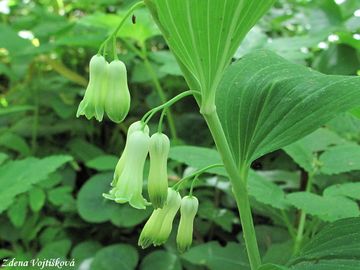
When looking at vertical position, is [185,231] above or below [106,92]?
below

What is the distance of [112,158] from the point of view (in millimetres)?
2225

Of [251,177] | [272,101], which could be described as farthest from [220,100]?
[251,177]

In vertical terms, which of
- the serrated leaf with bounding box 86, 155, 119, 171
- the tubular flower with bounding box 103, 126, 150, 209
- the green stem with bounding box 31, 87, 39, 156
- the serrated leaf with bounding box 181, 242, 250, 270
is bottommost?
the green stem with bounding box 31, 87, 39, 156

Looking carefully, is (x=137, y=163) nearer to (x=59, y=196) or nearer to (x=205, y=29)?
(x=205, y=29)

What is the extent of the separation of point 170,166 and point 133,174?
117 cm

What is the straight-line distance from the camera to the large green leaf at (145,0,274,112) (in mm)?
869

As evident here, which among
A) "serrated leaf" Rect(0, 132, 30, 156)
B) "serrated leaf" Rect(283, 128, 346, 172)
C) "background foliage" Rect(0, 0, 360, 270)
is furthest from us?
"serrated leaf" Rect(0, 132, 30, 156)

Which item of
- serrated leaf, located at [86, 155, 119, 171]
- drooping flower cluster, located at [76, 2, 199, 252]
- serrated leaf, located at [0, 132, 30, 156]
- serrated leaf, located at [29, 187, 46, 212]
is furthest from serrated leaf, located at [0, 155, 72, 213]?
serrated leaf, located at [0, 132, 30, 156]

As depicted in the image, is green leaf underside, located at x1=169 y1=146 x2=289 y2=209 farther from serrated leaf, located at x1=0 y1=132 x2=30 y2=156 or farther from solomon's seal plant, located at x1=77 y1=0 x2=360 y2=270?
serrated leaf, located at x1=0 y1=132 x2=30 y2=156

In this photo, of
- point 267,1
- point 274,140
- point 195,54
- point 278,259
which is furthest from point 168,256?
point 267,1

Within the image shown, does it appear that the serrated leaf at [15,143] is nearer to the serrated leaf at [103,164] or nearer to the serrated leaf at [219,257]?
the serrated leaf at [103,164]

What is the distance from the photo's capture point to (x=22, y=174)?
170 cm

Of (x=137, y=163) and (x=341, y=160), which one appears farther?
(x=341, y=160)

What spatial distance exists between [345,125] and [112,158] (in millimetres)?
1069
